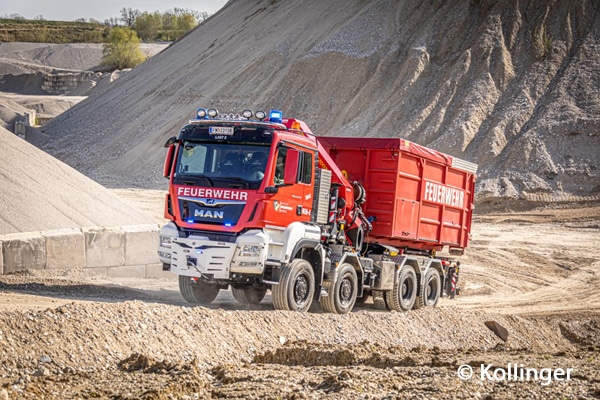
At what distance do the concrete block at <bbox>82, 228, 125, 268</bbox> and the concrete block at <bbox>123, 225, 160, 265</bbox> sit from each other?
14cm

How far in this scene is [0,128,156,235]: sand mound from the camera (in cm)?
1820


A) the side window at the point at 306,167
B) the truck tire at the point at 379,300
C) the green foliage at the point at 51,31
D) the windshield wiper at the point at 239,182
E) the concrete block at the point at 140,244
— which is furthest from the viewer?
the green foliage at the point at 51,31

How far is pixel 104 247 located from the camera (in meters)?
18.1

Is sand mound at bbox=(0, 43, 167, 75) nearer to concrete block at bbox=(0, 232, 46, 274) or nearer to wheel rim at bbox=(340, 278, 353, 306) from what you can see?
concrete block at bbox=(0, 232, 46, 274)

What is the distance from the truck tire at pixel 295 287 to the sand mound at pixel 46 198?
6158 millimetres

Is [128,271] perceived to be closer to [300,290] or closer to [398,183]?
[300,290]

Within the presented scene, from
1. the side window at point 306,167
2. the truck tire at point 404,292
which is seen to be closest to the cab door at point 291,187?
the side window at point 306,167

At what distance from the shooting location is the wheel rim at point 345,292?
51.6ft

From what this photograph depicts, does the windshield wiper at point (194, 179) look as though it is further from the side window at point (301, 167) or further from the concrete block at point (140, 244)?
the concrete block at point (140, 244)

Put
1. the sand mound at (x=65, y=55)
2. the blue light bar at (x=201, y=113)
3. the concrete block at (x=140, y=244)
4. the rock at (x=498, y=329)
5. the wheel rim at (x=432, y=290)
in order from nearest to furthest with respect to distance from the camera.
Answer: the blue light bar at (x=201, y=113) < the rock at (x=498, y=329) < the concrete block at (x=140, y=244) < the wheel rim at (x=432, y=290) < the sand mound at (x=65, y=55)

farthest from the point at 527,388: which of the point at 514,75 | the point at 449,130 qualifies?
the point at 514,75

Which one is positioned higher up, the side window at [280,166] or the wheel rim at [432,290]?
the side window at [280,166]

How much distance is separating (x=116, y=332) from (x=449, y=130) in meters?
30.1

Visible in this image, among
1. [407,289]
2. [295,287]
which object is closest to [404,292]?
[407,289]
